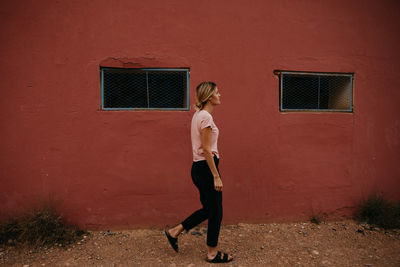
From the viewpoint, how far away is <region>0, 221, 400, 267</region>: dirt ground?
8.96 feet

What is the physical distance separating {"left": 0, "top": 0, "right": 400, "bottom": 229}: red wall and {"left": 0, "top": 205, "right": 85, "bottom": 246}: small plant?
0.49ft

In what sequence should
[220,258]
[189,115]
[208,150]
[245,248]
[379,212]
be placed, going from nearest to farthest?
[208,150], [220,258], [245,248], [189,115], [379,212]

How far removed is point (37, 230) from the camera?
2988 mm

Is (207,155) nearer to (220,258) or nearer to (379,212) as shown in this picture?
(220,258)

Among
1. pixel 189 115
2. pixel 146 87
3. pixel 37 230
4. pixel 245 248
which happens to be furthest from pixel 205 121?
pixel 37 230

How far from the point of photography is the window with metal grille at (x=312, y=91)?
3.60 metres

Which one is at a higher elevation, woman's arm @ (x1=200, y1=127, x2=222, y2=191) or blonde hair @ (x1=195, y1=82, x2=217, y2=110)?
blonde hair @ (x1=195, y1=82, x2=217, y2=110)

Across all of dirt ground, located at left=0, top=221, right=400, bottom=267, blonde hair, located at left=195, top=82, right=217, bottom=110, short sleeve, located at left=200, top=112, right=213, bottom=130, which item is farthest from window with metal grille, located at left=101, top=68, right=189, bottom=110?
dirt ground, located at left=0, top=221, right=400, bottom=267

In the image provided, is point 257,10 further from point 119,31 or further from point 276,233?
point 276,233

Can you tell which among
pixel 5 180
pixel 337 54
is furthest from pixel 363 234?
pixel 5 180

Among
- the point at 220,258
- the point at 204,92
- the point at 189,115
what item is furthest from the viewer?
the point at 189,115

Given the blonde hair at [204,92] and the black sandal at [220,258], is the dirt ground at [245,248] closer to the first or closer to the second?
the black sandal at [220,258]

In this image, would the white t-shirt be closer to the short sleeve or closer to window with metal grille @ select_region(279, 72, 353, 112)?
the short sleeve

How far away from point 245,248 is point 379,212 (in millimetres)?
1959
